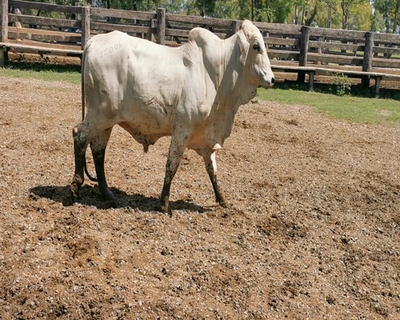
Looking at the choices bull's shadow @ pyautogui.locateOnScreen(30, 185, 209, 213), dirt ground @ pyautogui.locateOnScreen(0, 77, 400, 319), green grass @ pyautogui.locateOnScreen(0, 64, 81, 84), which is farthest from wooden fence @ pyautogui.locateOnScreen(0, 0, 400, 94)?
bull's shadow @ pyautogui.locateOnScreen(30, 185, 209, 213)

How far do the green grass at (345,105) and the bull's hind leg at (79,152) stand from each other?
7.44m

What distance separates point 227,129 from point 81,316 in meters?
2.49

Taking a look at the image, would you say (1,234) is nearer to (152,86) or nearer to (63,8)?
(152,86)

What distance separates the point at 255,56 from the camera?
5.47 m

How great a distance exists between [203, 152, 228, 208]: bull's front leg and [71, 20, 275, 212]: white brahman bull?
0.91 ft

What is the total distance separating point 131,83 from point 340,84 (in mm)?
12218

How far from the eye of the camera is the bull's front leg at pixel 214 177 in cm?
591

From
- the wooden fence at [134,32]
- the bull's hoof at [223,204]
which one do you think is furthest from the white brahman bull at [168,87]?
the wooden fence at [134,32]

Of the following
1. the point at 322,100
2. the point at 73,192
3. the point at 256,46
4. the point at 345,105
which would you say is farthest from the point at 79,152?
the point at 322,100

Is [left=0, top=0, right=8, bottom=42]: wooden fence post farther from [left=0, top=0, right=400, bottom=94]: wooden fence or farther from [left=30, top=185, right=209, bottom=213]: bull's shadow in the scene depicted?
[left=30, top=185, right=209, bottom=213]: bull's shadow

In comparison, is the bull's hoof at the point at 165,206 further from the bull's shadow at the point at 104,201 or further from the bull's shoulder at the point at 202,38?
the bull's shoulder at the point at 202,38

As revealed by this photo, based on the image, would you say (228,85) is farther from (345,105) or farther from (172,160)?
(345,105)

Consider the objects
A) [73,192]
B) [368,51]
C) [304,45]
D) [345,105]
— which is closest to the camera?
[73,192]

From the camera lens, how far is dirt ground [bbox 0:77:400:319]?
13.7 ft
